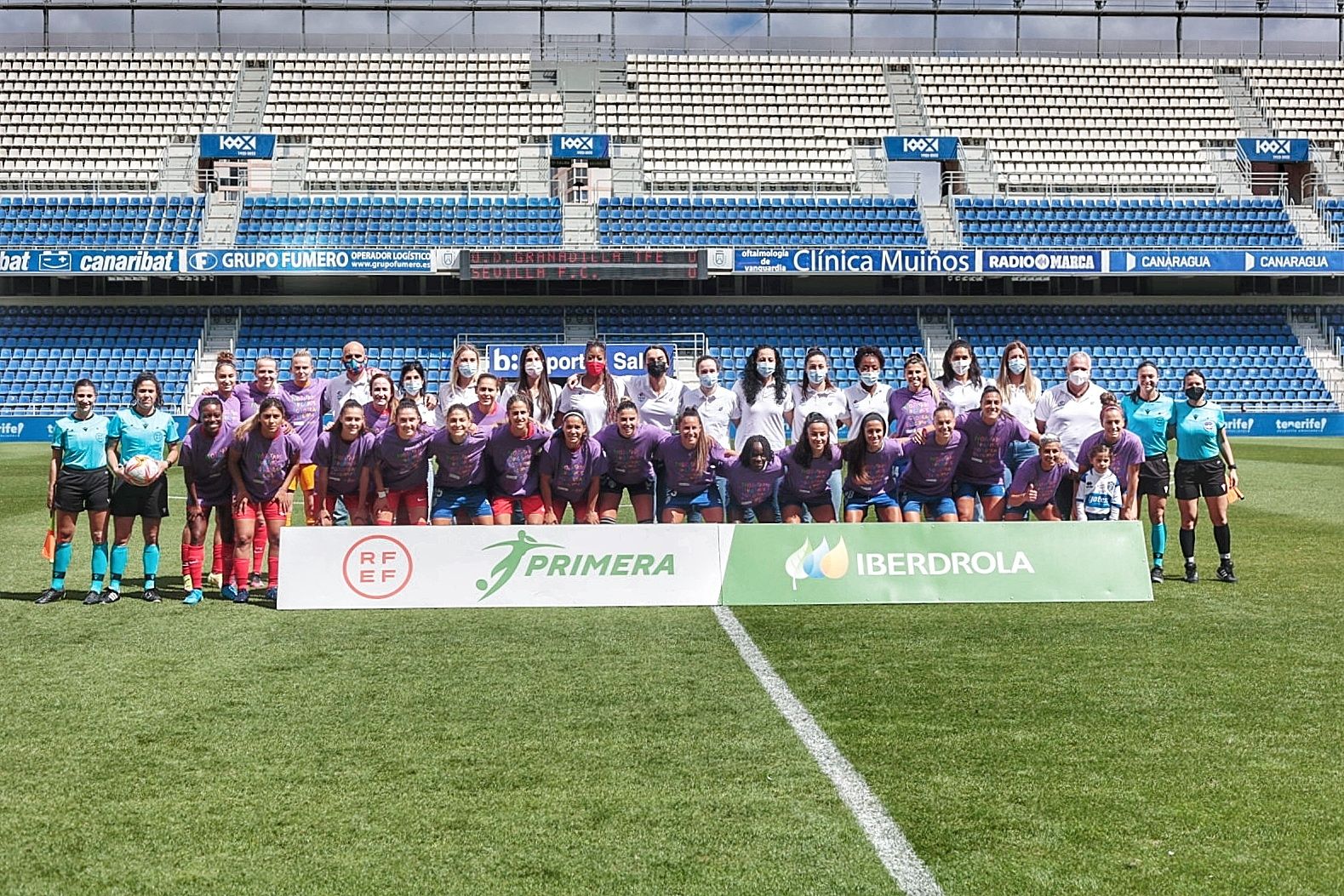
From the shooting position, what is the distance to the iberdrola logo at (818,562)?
9.43 metres

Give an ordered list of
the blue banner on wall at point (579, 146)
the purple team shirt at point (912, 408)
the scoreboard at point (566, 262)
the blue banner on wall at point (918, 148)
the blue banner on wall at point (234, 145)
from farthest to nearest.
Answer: the blue banner on wall at point (918, 148), the blue banner on wall at point (579, 146), the blue banner on wall at point (234, 145), the scoreboard at point (566, 262), the purple team shirt at point (912, 408)

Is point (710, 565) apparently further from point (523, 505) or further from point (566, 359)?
point (566, 359)

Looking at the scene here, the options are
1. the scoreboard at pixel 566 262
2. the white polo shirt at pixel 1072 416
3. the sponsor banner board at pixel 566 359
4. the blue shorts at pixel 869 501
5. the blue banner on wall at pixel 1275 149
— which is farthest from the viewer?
the blue banner on wall at pixel 1275 149

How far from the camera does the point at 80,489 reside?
950 centimetres

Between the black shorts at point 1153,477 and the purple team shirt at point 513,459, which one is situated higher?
the purple team shirt at point 513,459

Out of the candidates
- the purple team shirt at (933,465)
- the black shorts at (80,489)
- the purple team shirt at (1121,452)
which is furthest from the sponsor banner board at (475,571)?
the purple team shirt at (1121,452)

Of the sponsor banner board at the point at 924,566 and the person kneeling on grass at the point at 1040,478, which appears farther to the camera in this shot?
the person kneeling on grass at the point at 1040,478

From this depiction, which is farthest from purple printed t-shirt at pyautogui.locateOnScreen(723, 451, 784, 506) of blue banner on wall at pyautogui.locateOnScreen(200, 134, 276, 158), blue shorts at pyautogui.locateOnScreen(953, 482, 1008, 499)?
blue banner on wall at pyautogui.locateOnScreen(200, 134, 276, 158)

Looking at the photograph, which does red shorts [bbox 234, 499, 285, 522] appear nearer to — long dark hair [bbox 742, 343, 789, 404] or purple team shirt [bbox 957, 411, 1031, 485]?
long dark hair [bbox 742, 343, 789, 404]

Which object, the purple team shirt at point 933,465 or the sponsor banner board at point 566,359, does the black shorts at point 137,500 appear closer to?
the purple team shirt at point 933,465

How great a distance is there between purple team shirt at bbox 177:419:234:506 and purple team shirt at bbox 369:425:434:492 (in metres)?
1.05

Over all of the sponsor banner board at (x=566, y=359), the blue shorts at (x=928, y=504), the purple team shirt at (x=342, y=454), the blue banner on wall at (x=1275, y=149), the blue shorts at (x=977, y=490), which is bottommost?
the blue shorts at (x=928, y=504)

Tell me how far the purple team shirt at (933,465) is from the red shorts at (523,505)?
9.21 feet

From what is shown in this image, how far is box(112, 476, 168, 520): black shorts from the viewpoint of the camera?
9648 mm
